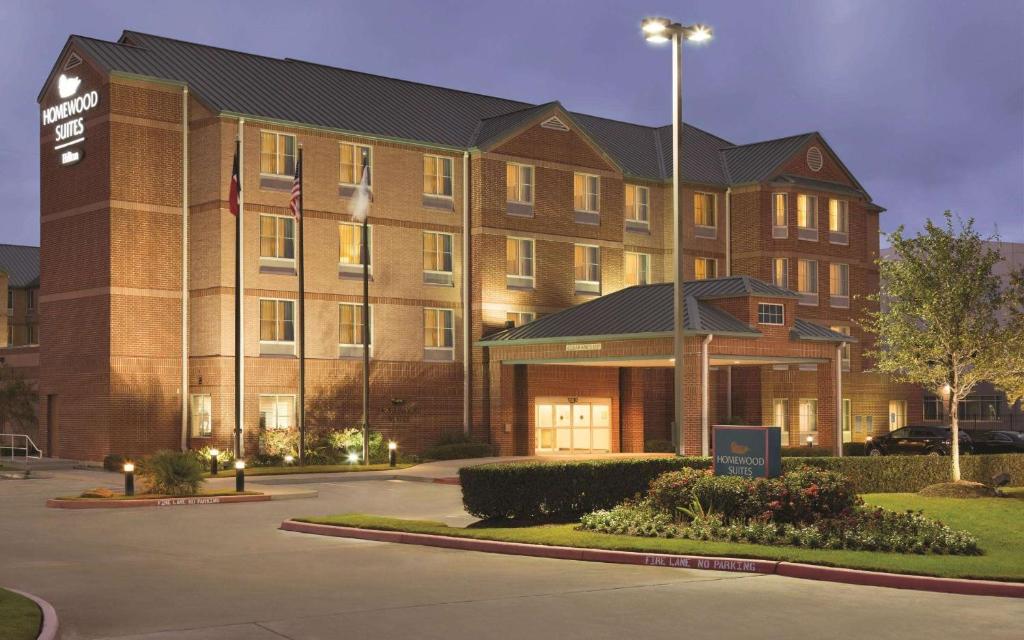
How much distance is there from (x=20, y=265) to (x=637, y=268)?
171ft

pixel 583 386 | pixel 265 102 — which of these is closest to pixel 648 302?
pixel 583 386

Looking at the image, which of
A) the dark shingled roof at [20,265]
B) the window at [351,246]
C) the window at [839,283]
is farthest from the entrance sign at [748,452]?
the dark shingled roof at [20,265]

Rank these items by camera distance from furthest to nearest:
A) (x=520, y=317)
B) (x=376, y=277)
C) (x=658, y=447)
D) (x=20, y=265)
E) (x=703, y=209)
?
1. (x=20, y=265)
2. (x=703, y=209)
3. (x=658, y=447)
4. (x=520, y=317)
5. (x=376, y=277)

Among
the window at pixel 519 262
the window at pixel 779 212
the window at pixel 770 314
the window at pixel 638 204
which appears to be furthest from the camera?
the window at pixel 779 212

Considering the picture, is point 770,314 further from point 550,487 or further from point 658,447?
point 550,487

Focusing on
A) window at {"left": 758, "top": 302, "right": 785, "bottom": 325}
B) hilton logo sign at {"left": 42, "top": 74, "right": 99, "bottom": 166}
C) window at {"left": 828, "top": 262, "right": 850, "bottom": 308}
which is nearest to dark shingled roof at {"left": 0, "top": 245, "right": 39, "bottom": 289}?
hilton logo sign at {"left": 42, "top": 74, "right": 99, "bottom": 166}

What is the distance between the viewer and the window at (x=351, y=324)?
4719 cm

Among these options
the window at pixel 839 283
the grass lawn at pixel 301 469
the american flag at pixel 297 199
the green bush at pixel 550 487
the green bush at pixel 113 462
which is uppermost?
the american flag at pixel 297 199

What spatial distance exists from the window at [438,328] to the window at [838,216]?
2057cm

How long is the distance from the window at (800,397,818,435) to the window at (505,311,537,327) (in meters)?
14.4

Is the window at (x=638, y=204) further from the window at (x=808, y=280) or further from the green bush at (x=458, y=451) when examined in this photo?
the green bush at (x=458, y=451)

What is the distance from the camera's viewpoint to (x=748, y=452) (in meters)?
21.5

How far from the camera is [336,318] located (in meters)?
46.8

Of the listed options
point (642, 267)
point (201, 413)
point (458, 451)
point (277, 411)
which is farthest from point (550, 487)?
point (642, 267)
